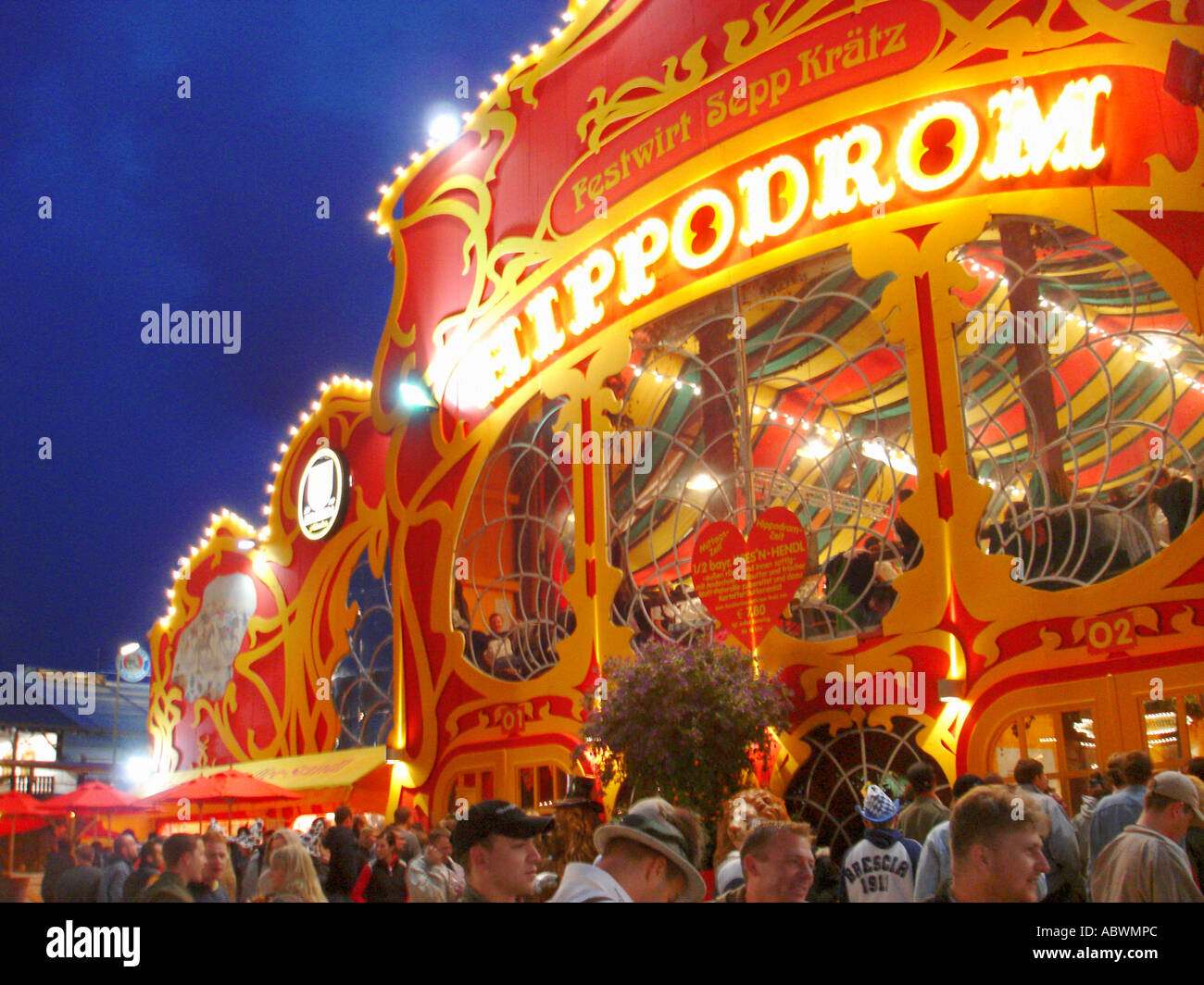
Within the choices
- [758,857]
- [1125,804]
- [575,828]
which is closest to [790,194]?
[575,828]

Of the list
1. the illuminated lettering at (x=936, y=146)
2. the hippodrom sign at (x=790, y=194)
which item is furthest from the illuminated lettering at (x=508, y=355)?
the illuminated lettering at (x=936, y=146)

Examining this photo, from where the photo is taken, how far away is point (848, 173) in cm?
1241

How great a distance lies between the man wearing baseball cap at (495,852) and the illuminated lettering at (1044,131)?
975cm

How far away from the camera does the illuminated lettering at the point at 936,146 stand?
1150 centimetres

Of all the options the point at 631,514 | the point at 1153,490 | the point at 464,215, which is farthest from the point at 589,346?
the point at 1153,490

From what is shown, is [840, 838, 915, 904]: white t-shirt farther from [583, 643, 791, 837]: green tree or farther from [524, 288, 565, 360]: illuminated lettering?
[524, 288, 565, 360]: illuminated lettering

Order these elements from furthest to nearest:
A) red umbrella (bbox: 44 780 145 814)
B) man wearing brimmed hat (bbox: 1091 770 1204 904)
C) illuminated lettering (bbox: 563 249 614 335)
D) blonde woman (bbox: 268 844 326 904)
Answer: red umbrella (bbox: 44 780 145 814)
illuminated lettering (bbox: 563 249 614 335)
blonde woman (bbox: 268 844 326 904)
man wearing brimmed hat (bbox: 1091 770 1204 904)

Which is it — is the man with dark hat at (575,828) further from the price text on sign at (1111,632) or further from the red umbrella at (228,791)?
the red umbrella at (228,791)

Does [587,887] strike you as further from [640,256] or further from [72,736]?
[72,736]

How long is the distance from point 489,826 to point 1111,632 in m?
8.13

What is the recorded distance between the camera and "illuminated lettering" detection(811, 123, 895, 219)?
A: 40.1 feet

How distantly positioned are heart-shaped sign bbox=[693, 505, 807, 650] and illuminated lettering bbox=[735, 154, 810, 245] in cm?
347

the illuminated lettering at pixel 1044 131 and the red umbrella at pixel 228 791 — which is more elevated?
the illuminated lettering at pixel 1044 131

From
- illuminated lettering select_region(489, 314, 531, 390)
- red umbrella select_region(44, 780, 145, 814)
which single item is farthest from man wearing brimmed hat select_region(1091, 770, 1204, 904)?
red umbrella select_region(44, 780, 145, 814)
